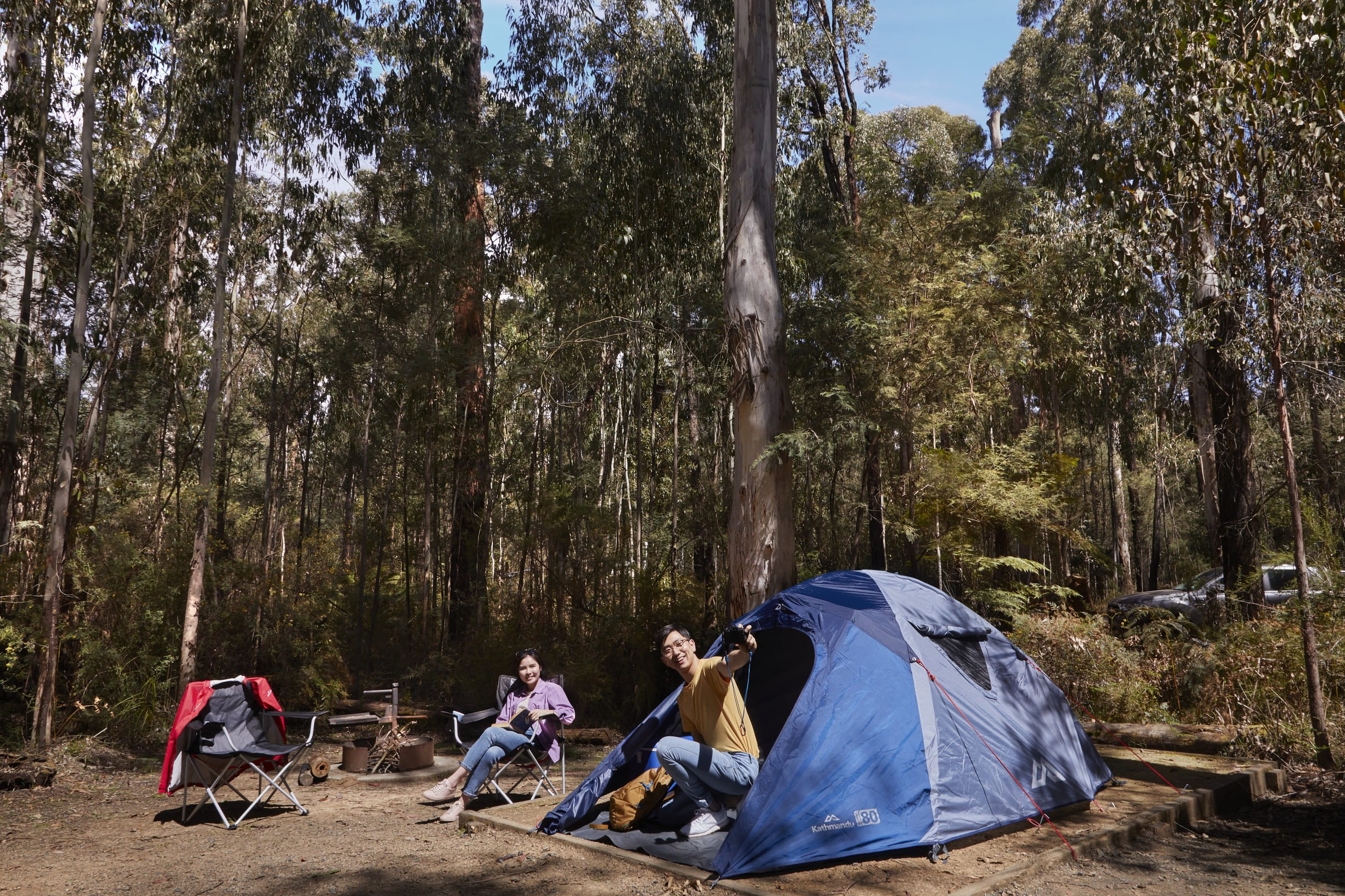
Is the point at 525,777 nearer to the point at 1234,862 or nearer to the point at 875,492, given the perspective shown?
the point at 1234,862

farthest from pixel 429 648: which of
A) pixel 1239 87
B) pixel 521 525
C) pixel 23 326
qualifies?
pixel 1239 87

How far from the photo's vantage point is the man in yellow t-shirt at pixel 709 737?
4.03 meters

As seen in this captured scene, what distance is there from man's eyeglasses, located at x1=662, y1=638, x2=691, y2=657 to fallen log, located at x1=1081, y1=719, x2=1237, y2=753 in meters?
3.93

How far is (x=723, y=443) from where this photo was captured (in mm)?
11703

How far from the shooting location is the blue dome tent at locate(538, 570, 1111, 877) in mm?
3879

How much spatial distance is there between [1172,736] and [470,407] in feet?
29.3

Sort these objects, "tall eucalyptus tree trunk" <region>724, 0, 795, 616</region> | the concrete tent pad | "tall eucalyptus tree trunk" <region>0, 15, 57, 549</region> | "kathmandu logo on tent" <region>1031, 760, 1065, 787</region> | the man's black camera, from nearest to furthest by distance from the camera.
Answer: the concrete tent pad
the man's black camera
"kathmandu logo on tent" <region>1031, 760, 1065, 787</region>
"tall eucalyptus tree trunk" <region>724, 0, 795, 616</region>
"tall eucalyptus tree trunk" <region>0, 15, 57, 549</region>

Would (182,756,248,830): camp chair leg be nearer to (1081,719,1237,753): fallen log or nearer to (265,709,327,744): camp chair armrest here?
(265,709,327,744): camp chair armrest

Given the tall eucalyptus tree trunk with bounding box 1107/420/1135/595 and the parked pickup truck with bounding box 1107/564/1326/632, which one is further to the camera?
the tall eucalyptus tree trunk with bounding box 1107/420/1135/595

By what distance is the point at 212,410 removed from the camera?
8836 millimetres

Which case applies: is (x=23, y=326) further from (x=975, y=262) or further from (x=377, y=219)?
(x=975, y=262)

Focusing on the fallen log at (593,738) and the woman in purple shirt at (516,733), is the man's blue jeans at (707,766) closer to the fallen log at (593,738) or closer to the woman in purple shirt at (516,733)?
the woman in purple shirt at (516,733)

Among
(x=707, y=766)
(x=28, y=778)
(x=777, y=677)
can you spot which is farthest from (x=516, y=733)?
(x=28, y=778)

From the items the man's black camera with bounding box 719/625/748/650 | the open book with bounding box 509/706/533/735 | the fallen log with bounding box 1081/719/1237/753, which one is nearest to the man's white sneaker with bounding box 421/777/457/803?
the open book with bounding box 509/706/533/735
